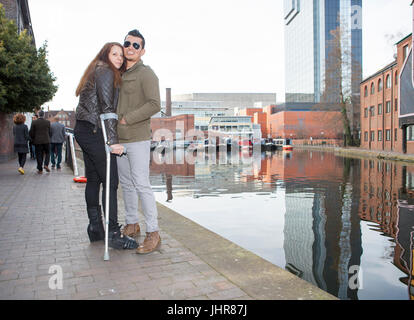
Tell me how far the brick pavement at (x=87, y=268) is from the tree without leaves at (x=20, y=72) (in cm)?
1324

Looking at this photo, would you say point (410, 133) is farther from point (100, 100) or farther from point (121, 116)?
point (100, 100)

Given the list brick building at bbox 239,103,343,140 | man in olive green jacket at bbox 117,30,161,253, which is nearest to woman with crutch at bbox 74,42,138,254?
man in olive green jacket at bbox 117,30,161,253

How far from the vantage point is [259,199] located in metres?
9.08

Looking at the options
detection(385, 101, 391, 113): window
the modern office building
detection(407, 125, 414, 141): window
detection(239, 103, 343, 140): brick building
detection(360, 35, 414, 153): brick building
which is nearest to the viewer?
detection(407, 125, 414, 141): window

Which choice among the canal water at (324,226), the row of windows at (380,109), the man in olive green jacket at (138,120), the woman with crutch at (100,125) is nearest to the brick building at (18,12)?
the canal water at (324,226)

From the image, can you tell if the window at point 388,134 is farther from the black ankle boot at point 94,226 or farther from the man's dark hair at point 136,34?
the black ankle boot at point 94,226

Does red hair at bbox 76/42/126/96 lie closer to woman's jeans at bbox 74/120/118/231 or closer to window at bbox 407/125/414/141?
woman's jeans at bbox 74/120/118/231

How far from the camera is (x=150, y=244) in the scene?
3801mm

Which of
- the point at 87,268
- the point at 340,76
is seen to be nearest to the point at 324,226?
the point at 87,268

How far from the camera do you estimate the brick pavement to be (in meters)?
2.76

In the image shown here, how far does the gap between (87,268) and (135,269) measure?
1.44 feet

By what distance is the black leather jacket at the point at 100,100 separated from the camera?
→ 381cm

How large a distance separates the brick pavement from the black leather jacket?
1210 millimetres
